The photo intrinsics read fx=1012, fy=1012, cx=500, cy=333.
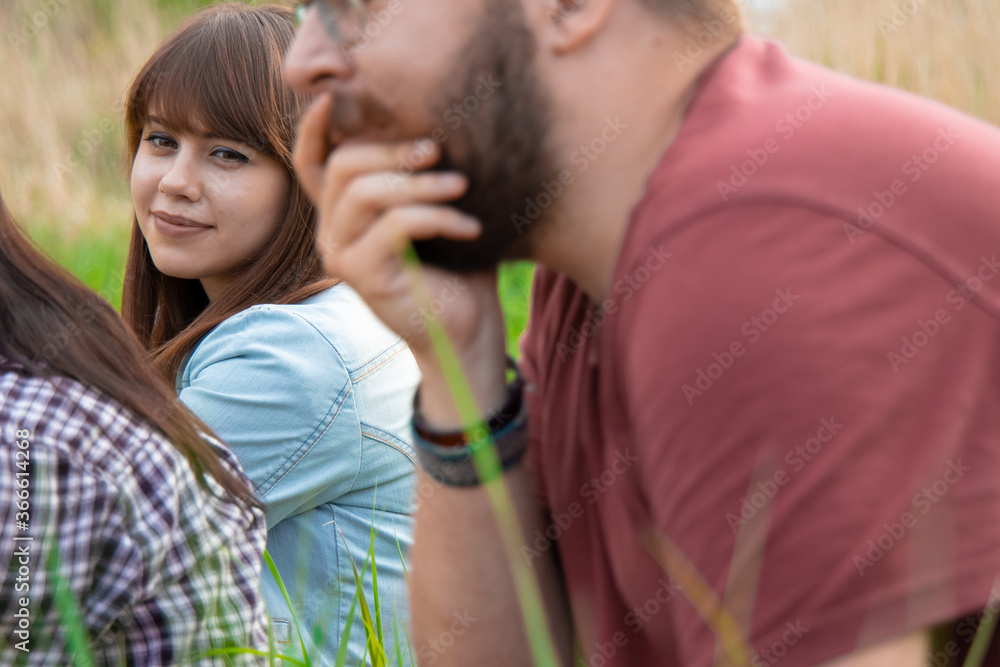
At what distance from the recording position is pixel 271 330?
7.30 feet

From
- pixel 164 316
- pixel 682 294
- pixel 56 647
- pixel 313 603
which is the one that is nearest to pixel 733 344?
pixel 682 294

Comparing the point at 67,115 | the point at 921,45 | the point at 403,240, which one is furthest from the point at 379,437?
the point at 67,115

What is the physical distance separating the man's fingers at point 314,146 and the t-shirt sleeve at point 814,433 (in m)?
0.57

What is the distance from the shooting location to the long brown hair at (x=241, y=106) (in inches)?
100

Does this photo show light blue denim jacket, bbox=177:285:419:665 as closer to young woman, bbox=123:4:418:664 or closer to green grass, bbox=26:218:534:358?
young woman, bbox=123:4:418:664

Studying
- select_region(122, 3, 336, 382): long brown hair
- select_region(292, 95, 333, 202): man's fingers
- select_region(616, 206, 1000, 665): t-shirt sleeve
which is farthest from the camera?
select_region(122, 3, 336, 382): long brown hair

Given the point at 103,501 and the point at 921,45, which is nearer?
the point at 103,501

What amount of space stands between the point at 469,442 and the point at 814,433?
557 millimetres

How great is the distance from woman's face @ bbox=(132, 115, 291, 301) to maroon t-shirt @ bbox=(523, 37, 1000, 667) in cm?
161

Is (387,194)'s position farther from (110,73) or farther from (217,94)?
(110,73)

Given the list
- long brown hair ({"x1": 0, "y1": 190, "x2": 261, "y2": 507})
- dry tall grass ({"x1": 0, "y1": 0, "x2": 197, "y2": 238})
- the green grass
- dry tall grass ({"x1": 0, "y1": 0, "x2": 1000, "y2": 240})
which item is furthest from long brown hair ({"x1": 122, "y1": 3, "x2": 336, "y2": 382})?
dry tall grass ({"x1": 0, "y1": 0, "x2": 197, "y2": 238})

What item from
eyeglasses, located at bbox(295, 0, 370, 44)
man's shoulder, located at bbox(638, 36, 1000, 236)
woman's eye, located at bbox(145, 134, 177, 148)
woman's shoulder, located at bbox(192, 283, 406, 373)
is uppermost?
eyeglasses, located at bbox(295, 0, 370, 44)

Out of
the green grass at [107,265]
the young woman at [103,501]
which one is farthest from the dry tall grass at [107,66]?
the young woman at [103,501]

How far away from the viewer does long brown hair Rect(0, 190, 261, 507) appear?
1.62 m
